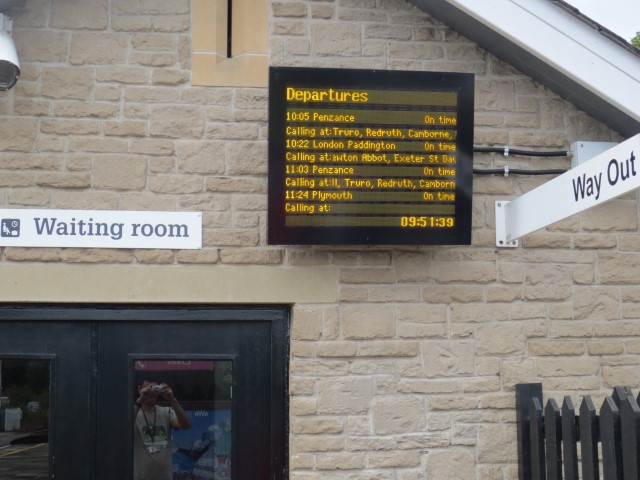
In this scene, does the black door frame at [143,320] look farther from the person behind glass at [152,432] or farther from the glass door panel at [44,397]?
the person behind glass at [152,432]

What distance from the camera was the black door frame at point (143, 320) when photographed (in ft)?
16.7

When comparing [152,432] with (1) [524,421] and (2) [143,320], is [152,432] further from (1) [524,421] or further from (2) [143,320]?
(1) [524,421]

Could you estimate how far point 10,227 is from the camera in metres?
5.06

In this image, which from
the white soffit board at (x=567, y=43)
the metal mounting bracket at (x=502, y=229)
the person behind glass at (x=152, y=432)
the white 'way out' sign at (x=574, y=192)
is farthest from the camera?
the metal mounting bracket at (x=502, y=229)

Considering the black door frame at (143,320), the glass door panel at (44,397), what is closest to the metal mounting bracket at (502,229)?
the black door frame at (143,320)

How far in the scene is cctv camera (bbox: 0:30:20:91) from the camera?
4.75m

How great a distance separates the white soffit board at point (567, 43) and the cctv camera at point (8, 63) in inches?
99.0

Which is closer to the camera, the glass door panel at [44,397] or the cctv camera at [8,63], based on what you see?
the cctv camera at [8,63]

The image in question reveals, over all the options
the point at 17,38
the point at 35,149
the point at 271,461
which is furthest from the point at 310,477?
the point at 17,38

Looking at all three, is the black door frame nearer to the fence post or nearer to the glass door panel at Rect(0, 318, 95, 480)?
the glass door panel at Rect(0, 318, 95, 480)

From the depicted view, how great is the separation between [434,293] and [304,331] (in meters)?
0.82

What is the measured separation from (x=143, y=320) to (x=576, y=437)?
2490 mm

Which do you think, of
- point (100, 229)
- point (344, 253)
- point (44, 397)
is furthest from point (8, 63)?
point (344, 253)

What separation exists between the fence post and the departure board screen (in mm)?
981
